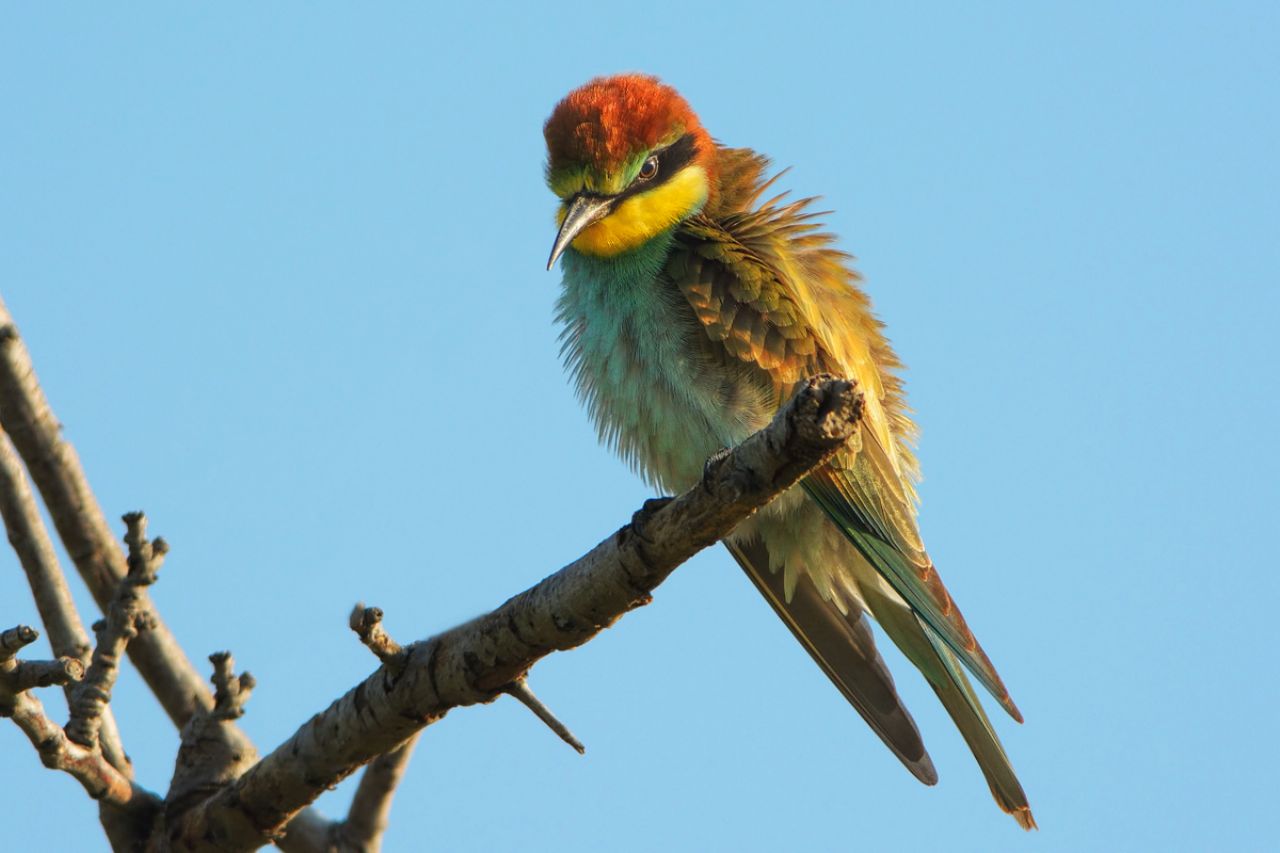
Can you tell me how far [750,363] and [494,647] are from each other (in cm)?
104

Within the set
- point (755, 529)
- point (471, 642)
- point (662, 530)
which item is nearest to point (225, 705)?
point (471, 642)

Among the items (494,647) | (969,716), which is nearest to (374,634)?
(494,647)

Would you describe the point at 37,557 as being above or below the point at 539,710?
above

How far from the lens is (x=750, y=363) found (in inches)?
138

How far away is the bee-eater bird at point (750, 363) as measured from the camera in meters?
3.53

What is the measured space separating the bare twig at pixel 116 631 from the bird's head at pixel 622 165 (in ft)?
4.59

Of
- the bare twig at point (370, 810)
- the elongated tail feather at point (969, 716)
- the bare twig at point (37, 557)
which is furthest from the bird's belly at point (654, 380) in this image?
the bare twig at point (37, 557)

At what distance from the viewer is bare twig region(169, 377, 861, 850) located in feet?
8.08

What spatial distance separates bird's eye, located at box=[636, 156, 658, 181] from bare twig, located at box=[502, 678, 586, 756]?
61.5 inches

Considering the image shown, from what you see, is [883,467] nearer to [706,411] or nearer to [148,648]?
[706,411]

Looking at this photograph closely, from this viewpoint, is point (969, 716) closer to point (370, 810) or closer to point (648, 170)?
point (370, 810)

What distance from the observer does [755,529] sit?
3.77 meters

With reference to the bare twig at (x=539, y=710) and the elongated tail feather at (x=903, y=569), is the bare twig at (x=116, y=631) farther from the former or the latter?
the elongated tail feather at (x=903, y=569)

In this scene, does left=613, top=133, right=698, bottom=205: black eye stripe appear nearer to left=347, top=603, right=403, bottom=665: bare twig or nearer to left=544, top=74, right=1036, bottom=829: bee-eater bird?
left=544, top=74, right=1036, bottom=829: bee-eater bird
